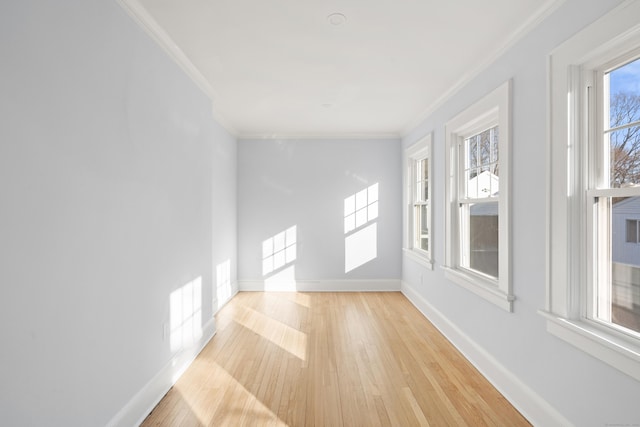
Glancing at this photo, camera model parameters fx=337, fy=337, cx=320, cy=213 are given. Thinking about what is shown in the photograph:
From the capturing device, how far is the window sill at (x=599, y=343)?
1505 mm

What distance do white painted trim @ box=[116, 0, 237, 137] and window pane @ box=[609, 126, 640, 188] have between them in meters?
2.84

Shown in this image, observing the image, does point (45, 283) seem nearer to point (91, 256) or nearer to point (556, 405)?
point (91, 256)

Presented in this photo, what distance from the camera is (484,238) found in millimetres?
3094

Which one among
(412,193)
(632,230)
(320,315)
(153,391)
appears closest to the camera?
(632,230)

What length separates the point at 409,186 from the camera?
17.6ft

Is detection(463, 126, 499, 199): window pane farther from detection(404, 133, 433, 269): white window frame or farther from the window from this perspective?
the window

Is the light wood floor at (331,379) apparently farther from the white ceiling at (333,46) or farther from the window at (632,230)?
the white ceiling at (333,46)

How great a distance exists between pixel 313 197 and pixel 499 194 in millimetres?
3404

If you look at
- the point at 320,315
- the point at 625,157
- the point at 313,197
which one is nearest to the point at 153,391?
the point at 320,315

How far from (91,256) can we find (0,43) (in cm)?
98

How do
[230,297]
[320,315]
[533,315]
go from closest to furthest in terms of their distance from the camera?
[533,315], [320,315], [230,297]

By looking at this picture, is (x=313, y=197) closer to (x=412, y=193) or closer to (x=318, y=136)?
(x=318, y=136)

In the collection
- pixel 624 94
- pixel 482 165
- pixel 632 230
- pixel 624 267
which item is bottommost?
Result: pixel 624 267

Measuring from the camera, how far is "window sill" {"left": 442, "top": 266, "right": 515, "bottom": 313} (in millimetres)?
2494
